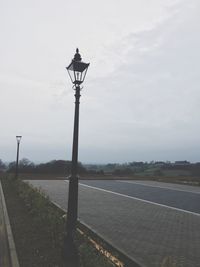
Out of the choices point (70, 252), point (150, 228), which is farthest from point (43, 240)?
point (150, 228)

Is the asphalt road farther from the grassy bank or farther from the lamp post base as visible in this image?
the lamp post base

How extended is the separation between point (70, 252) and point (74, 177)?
4.34 feet

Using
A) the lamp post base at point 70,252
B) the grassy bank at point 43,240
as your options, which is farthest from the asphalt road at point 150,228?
the lamp post base at point 70,252

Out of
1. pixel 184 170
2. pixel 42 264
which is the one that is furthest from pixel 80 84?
pixel 184 170

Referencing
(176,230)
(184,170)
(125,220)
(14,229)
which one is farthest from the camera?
(184,170)

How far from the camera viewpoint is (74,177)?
7.67 m

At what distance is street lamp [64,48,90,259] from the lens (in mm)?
7344

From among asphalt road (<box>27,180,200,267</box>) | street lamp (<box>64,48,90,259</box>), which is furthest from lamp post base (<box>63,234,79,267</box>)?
asphalt road (<box>27,180,200,267</box>)

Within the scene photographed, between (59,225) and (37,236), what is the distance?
1.83 feet

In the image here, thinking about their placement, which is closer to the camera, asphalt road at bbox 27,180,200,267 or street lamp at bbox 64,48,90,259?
street lamp at bbox 64,48,90,259

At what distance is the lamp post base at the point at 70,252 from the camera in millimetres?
7143

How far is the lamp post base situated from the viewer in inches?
281

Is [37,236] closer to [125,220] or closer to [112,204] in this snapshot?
[125,220]

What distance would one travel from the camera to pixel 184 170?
2093 inches
